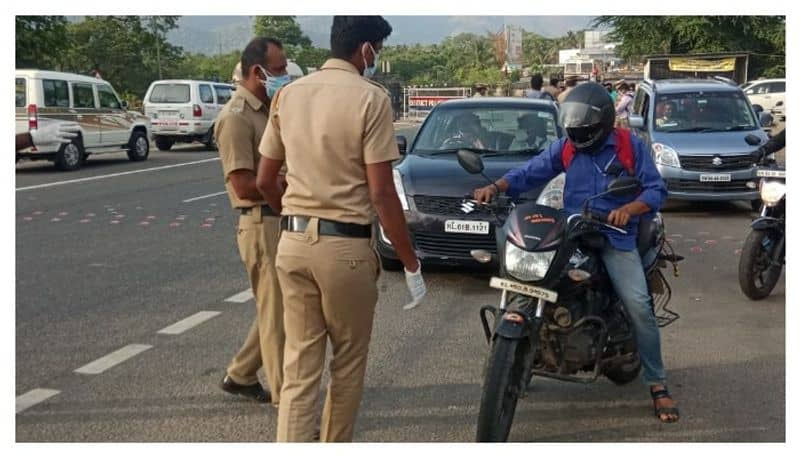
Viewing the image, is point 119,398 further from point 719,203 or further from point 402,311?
point 719,203

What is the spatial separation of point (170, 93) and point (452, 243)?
1859 cm

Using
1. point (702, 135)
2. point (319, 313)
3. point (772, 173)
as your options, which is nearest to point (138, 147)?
point (702, 135)

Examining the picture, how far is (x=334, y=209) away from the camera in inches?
128

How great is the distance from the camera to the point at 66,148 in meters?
17.8

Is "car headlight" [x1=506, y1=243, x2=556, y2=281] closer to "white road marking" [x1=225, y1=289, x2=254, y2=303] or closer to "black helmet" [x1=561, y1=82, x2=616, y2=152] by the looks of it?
"black helmet" [x1=561, y1=82, x2=616, y2=152]

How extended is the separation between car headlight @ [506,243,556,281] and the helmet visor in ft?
2.44

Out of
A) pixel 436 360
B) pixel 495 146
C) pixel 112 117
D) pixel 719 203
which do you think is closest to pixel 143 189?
pixel 112 117

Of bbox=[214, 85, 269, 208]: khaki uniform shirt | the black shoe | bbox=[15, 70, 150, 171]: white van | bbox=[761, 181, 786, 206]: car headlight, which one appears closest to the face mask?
bbox=[214, 85, 269, 208]: khaki uniform shirt

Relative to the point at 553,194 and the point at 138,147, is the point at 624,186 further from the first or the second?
the point at 138,147

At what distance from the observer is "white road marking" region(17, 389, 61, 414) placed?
15.0ft

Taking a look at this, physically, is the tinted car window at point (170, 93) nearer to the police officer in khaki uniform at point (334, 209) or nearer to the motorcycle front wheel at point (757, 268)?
the motorcycle front wheel at point (757, 268)

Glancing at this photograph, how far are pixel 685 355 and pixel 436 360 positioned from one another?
1.55m

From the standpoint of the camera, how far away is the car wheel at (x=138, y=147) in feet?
67.6

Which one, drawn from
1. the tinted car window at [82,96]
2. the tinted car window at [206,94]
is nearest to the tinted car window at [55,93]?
the tinted car window at [82,96]
